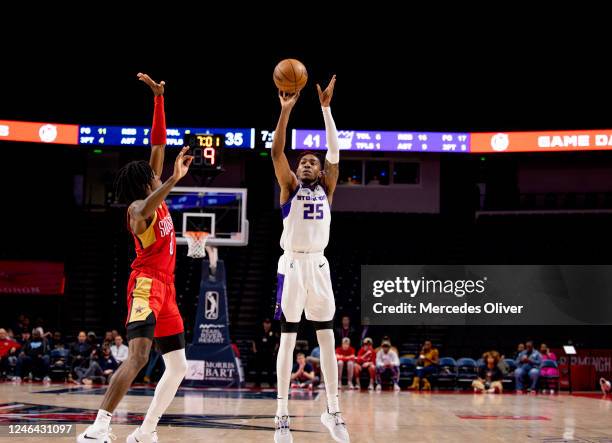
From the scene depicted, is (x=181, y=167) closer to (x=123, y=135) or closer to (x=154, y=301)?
(x=154, y=301)

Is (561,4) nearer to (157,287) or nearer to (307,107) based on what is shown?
(307,107)

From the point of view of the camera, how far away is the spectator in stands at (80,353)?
15586 mm

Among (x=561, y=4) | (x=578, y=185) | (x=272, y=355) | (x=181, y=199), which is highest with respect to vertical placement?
(x=561, y=4)

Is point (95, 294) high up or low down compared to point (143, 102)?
down

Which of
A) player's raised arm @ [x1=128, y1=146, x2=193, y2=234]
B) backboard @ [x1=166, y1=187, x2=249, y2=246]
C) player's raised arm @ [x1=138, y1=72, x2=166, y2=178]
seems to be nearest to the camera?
player's raised arm @ [x1=128, y1=146, x2=193, y2=234]

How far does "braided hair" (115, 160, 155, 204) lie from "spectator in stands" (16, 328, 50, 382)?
38.1 feet

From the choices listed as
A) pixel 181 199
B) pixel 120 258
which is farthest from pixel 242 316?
pixel 181 199

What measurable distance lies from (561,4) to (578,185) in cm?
601

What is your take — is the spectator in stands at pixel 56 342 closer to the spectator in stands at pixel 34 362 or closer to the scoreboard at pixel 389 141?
the spectator in stands at pixel 34 362

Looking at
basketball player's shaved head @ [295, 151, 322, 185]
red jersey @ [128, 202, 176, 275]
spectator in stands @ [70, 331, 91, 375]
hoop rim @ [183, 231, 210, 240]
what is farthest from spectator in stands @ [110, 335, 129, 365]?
red jersey @ [128, 202, 176, 275]

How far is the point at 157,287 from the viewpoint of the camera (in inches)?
186

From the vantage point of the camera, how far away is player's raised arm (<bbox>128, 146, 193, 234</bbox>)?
14.6ft

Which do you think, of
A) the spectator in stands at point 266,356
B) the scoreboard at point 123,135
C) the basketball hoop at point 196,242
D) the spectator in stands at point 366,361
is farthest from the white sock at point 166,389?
the scoreboard at point 123,135

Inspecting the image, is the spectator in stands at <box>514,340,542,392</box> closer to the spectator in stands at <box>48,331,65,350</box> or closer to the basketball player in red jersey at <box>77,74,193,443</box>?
the spectator in stands at <box>48,331,65,350</box>
